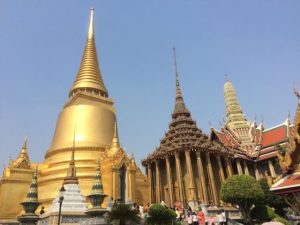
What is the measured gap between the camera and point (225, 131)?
111 feet

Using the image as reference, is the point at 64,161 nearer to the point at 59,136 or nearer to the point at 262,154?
the point at 59,136

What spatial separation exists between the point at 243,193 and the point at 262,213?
187 centimetres

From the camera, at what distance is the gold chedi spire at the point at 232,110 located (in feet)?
115

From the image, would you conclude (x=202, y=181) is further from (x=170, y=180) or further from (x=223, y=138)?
(x=223, y=138)

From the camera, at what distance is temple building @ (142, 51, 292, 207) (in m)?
24.5

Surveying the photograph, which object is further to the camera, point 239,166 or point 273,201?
point 239,166

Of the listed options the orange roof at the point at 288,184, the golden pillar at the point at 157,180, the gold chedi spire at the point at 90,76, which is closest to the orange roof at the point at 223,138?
the golden pillar at the point at 157,180

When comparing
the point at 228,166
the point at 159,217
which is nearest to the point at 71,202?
the point at 159,217

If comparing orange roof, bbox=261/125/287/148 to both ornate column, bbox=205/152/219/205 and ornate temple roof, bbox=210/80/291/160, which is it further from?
ornate column, bbox=205/152/219/205

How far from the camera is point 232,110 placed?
37.4 meters

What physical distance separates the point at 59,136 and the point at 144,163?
874 cm

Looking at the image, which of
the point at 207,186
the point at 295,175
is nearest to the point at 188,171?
the point at 207,186

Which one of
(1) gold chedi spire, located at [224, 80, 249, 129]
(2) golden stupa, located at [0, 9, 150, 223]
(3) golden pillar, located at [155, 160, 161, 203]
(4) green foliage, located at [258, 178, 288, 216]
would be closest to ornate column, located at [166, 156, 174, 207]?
(3) golden pillar, located at [155, 160, 161, 203]

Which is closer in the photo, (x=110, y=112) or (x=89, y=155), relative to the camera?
(x=89, y=155)
